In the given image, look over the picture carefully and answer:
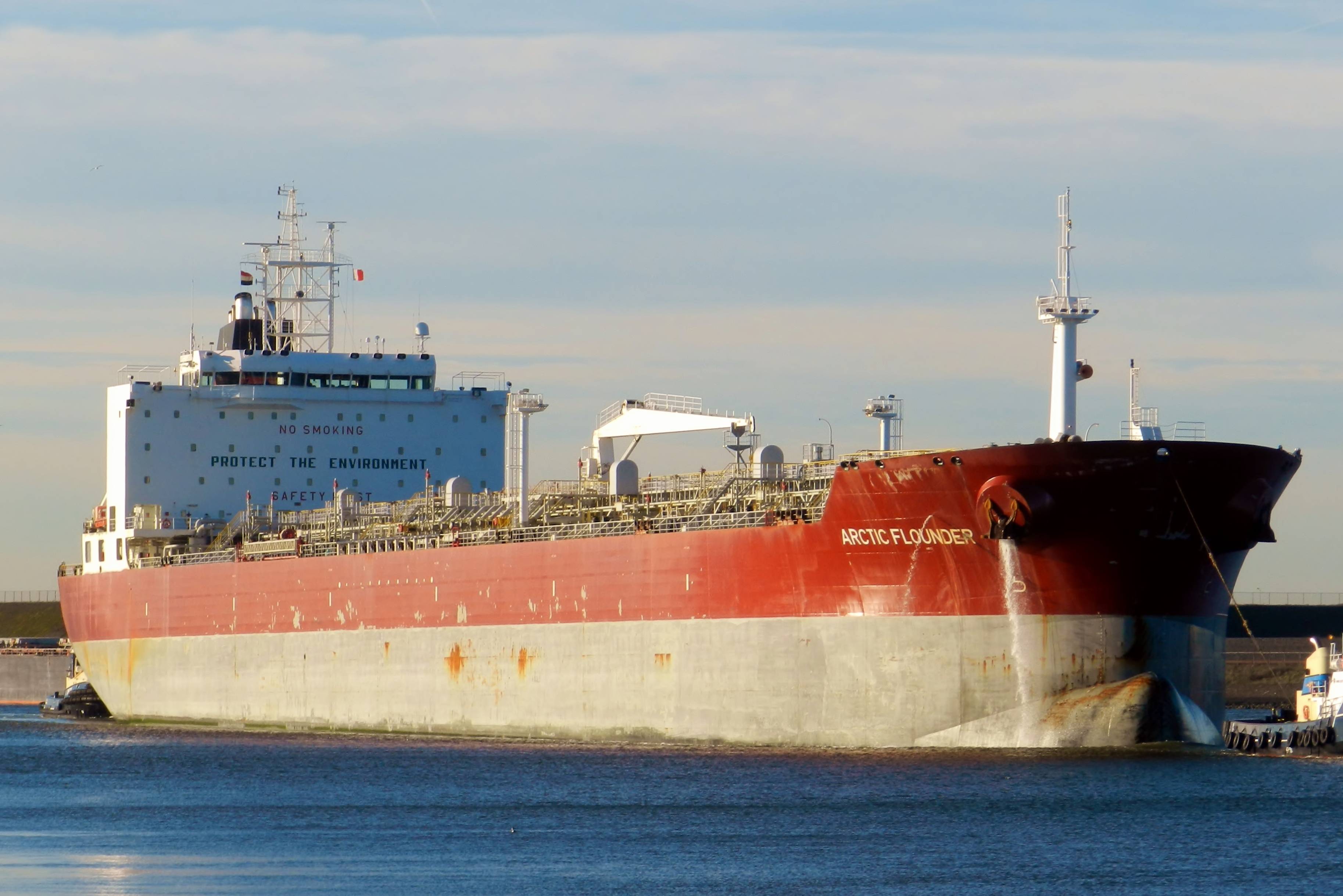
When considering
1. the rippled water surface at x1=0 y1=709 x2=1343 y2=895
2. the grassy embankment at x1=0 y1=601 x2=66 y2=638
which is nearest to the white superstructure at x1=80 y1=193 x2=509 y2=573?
the rippled water surface at x1=0 y1=709 x2=1343 y2=895

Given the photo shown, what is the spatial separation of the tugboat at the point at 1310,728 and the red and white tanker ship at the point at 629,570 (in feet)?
5.22

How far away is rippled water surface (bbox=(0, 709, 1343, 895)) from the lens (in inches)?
756

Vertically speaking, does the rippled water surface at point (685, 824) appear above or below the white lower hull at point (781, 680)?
below

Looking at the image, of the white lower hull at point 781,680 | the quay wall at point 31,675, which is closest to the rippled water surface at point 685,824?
the white lower hull at point 781,680

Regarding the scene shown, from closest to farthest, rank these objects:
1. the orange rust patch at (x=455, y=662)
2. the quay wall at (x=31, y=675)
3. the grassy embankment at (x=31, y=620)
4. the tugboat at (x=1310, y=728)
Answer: the tugboat at (x=1310, y=728) → the orange rust patch at (x=455, y=662) → the quay wall at (x=31, y=675) → the grassy embankment at (x=31, y=620)

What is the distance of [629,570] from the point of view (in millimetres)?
31328

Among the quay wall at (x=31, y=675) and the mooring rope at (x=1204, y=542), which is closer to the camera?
the mooring rope at (x=1204, y=542)

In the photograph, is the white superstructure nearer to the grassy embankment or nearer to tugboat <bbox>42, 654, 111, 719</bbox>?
tugboat <bbox>42, 654, 111, 719</bbox>

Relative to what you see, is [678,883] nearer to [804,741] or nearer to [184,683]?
[804,741]

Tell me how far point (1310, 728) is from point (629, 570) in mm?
9898

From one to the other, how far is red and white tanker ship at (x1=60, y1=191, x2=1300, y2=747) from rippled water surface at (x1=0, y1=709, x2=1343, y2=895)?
3.00 ft

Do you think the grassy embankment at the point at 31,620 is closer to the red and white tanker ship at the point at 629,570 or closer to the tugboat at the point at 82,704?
the tugboat at the point at 82,704

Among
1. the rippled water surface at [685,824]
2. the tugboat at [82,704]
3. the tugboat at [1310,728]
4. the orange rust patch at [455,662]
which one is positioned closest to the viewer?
the rippled water surface at [685,824]

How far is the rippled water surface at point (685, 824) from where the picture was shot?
1920cm
